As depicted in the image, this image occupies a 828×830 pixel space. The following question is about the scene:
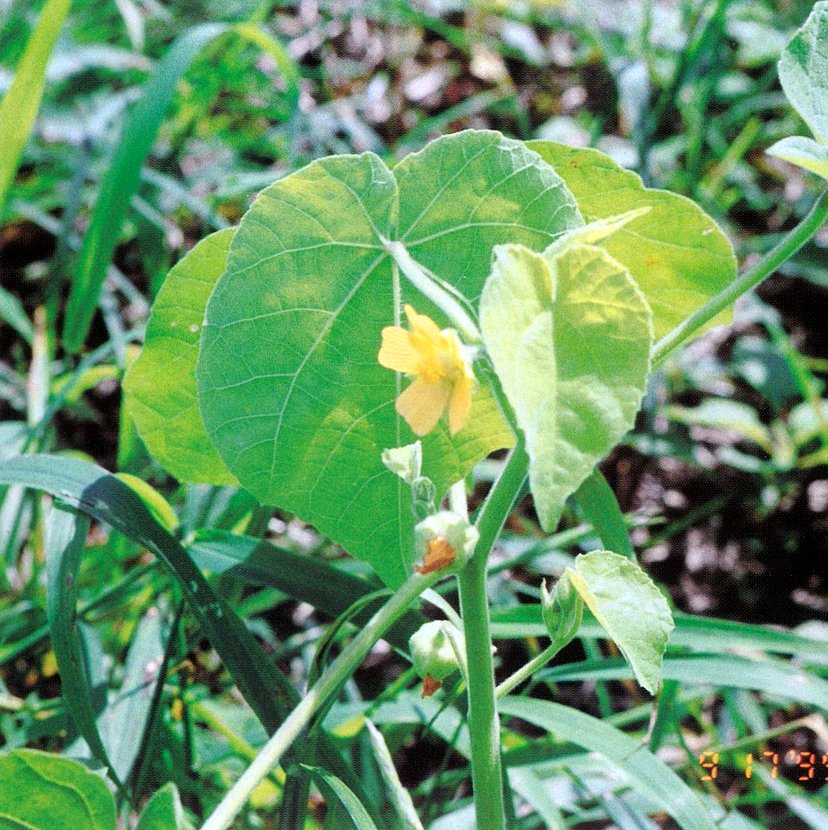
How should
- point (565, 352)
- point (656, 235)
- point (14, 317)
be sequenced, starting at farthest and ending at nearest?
point (14, 317), point (656, 235), point (565, 352)

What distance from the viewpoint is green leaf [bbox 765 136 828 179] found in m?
0.50

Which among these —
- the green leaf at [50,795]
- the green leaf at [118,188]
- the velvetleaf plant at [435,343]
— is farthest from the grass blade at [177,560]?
the green leaf at [118,188]

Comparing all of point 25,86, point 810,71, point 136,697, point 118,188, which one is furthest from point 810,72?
point 25,86

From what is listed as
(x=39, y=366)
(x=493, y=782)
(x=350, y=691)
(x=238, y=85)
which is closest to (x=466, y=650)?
(x=493, y=782)

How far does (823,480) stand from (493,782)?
1.23 m

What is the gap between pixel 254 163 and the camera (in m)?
1.93

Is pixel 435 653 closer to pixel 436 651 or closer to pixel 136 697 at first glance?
pixel 436 651

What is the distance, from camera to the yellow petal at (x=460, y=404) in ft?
1.58

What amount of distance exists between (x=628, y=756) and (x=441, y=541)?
414mm

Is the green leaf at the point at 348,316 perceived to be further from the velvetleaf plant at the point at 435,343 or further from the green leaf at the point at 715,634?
the green leaf at the point at 715,634

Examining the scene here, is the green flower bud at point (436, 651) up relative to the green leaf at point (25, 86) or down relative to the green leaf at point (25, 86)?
down

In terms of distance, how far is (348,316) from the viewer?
0.64 metres

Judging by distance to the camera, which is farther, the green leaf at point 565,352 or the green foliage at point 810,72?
the green foliage at point 810,72

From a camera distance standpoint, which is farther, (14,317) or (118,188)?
(14,317)
